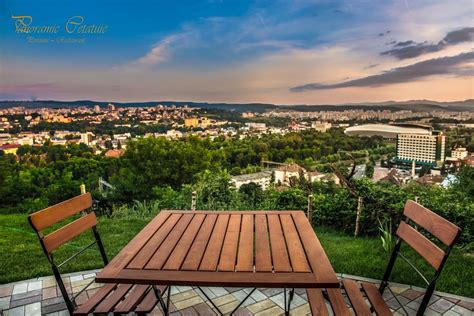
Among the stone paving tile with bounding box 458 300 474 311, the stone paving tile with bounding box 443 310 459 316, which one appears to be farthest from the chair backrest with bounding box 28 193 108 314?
the stone paving tile with bounding box 458 300 474 311

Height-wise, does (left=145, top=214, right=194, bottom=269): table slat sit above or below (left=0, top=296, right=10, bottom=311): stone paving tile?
above

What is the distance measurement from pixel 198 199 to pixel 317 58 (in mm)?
6192

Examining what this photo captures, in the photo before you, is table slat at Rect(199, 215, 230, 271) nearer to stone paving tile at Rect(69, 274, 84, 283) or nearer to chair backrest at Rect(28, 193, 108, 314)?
chair backrest at Rect(28, 193, 108, 314)

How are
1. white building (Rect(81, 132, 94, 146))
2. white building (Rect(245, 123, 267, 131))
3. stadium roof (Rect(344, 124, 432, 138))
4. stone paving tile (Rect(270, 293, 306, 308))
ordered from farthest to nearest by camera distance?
white building (Rect(81, 132, 94, 146)), white building (Rect(245, 123, 267, 131)), stadium roof (Rect(344, 124, 432, 138)), stone paving tile (Rect(270, 293, 306, 308))

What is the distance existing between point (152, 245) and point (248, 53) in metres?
9.67

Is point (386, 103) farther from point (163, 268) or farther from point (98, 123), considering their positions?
point (98, 123)

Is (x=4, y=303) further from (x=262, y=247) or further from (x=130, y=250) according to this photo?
(x=262, y=247)

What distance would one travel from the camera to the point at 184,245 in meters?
1.63

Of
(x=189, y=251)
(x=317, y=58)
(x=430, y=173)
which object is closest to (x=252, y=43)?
(x=317, y=58)

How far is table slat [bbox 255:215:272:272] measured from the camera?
1362 millimetres

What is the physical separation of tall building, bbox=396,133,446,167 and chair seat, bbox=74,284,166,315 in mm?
5966

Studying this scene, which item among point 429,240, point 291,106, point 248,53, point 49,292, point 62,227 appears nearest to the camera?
point 429,240

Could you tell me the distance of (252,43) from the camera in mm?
10156

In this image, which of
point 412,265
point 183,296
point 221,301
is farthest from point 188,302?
point 412,265
